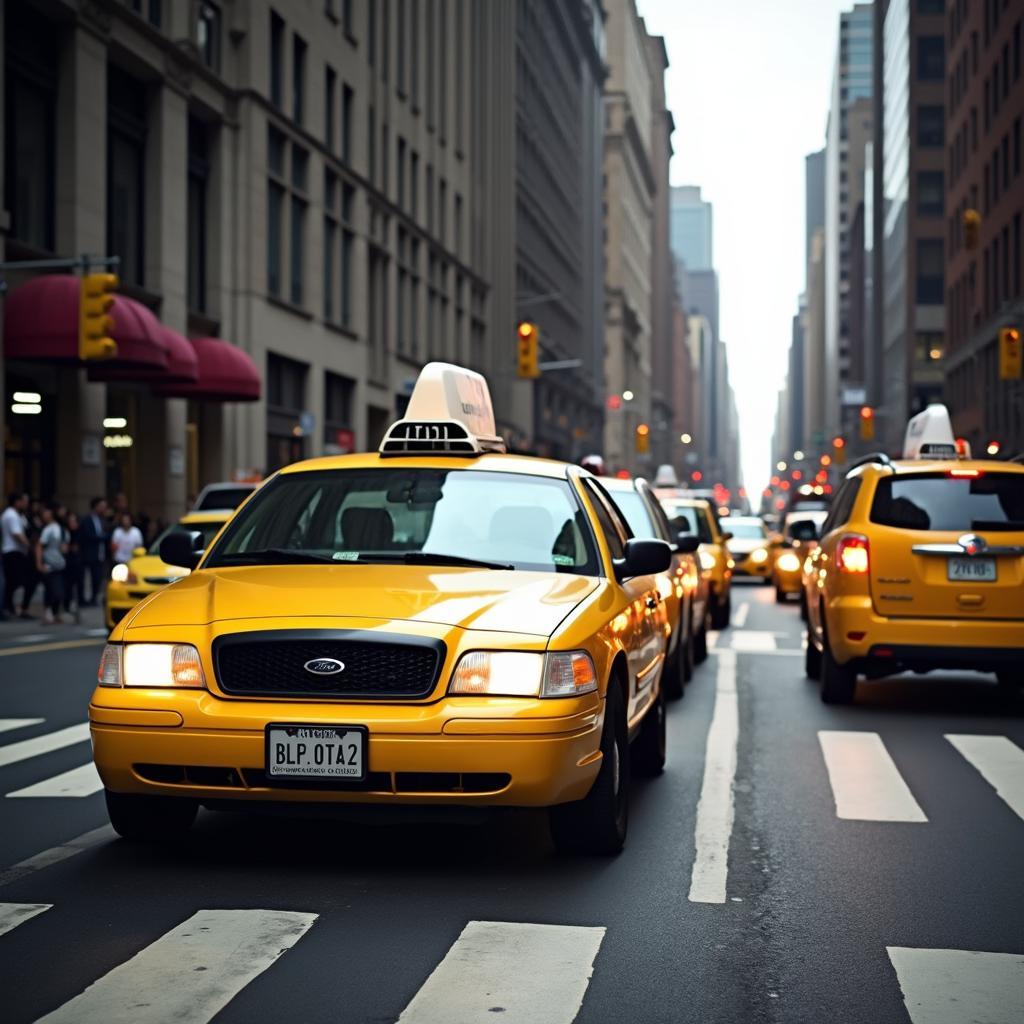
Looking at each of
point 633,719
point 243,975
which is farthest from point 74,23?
point 243,975

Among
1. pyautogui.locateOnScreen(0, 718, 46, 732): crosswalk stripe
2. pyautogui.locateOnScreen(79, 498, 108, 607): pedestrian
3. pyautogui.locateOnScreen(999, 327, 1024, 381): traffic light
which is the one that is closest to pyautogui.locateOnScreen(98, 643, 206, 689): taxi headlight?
pyautogui.locateOnScreen(0, 718, 46, 732): crosswalk stripe

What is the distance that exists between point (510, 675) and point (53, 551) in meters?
17.5

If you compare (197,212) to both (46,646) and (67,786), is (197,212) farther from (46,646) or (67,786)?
(67,786)

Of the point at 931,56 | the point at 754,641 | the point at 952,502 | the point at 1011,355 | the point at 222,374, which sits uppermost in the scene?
the point at 931,56

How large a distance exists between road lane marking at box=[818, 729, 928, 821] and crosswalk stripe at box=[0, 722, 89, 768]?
4.78 m

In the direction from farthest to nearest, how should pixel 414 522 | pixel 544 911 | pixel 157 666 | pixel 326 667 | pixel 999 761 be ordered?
pixel 999 761, pixel 414 522, pixel 157 666, pixel 326 667, pixel 544 911

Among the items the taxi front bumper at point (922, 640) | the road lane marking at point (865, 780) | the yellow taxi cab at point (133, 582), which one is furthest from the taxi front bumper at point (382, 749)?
the yellow taxi cab at point (133, 582)

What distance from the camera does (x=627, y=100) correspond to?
148m

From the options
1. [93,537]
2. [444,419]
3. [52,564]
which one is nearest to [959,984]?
[444,419]

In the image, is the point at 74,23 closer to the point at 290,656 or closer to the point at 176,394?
the point at 176,394

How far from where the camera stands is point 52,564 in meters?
22.6

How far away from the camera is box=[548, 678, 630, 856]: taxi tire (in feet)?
22.3

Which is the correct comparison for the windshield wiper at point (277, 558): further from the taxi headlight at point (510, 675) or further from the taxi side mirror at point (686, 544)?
the taxi side mirror at point (686, 544)

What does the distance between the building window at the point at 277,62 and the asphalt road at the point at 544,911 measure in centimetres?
3308
